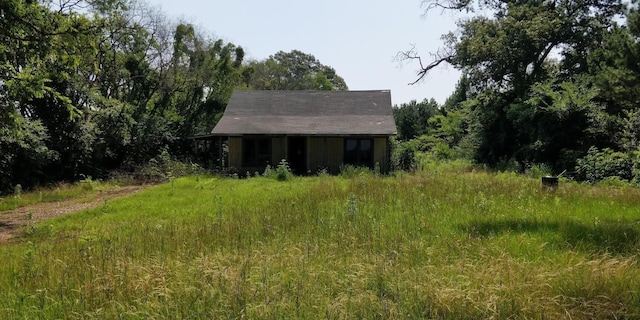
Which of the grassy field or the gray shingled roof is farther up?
the gray shingled roof

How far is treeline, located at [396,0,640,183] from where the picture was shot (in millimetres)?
18219

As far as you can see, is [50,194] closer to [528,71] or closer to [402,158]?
[402,158]

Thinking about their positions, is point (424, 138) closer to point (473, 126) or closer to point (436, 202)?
point (473, 126)

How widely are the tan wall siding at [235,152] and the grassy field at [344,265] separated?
14257mm

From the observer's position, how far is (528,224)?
714cm

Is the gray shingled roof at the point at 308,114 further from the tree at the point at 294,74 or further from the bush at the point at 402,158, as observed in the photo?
the tree at the point at 294,74

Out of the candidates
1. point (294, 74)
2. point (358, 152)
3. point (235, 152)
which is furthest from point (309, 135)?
point (294, 74)

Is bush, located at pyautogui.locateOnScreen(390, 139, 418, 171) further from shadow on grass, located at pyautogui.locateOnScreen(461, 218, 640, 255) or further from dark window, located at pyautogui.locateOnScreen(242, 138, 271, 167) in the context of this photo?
shadow on grass, located at pyautogui.locateOnScreen(461, 218, 640, 255)

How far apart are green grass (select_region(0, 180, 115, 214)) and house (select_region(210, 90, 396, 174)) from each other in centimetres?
638

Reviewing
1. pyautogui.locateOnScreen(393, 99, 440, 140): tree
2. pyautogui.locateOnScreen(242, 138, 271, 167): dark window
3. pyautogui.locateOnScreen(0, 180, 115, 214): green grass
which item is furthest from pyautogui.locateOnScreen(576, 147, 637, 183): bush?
pyautogui.locateOnScreen(393, 99, 440, 140): tree

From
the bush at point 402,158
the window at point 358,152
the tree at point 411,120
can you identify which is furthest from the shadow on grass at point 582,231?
the tree at point 411,120

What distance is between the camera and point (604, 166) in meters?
17.3

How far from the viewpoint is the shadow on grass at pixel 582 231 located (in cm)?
581

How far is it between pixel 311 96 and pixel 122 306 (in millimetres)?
24203
